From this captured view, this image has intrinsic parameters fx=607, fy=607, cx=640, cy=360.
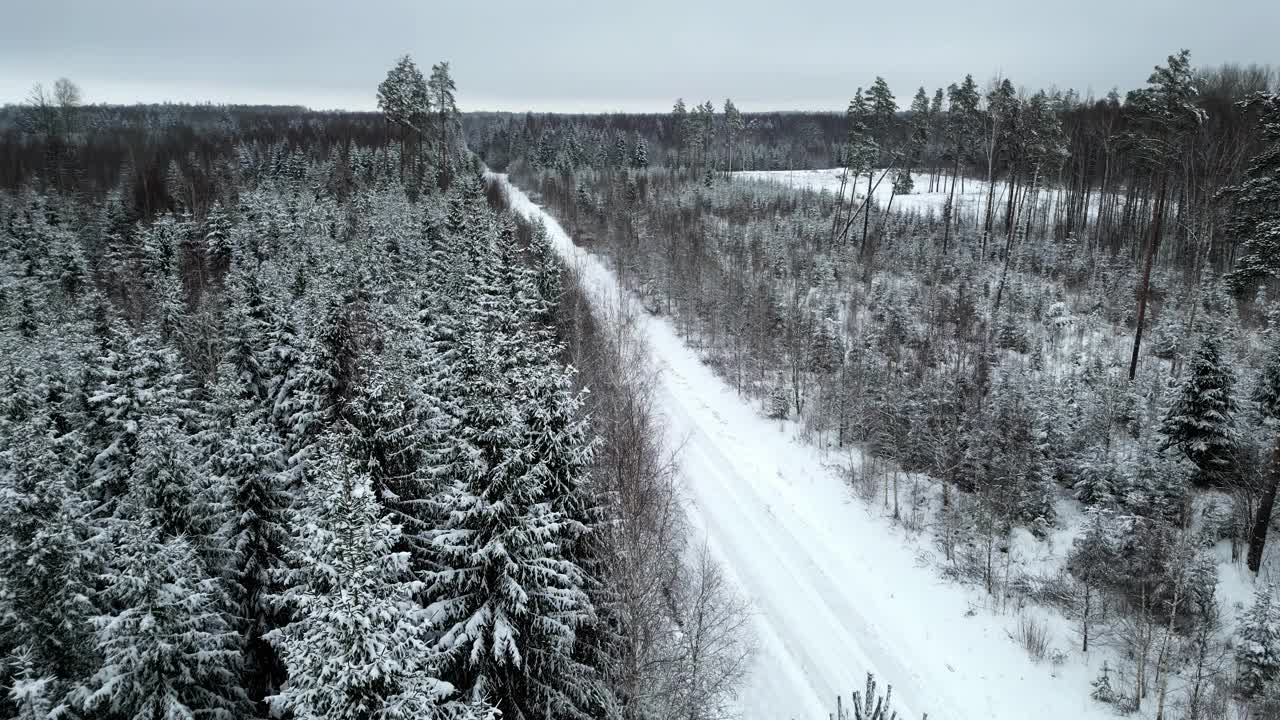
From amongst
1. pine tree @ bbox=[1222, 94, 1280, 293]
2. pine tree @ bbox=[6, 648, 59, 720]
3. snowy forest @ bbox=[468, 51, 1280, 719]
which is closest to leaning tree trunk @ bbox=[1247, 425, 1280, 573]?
snowy forest @ bbox=[468, 51, 1280, 719]

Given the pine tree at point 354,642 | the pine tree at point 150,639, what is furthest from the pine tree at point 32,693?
the pine tree at point 354,642

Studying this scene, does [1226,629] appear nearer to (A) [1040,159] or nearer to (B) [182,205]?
(A) [1040,159]

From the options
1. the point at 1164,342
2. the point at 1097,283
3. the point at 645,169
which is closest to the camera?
the point at 1164,342

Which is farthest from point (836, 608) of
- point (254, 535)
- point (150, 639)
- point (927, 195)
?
point (927, 195)

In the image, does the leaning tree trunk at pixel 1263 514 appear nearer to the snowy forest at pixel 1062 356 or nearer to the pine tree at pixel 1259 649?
the snowy forest at pixel 1062 356

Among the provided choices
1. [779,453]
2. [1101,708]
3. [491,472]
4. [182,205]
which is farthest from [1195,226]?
[182,205]

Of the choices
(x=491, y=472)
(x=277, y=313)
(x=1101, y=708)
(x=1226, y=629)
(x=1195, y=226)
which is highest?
(x=1195, y=226)

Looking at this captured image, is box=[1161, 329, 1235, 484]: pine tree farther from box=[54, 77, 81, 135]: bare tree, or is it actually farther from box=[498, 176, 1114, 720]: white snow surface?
box=[54, 77, 81, 135]: bare tree

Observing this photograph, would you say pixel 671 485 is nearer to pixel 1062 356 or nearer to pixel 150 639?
pixel 150 639
